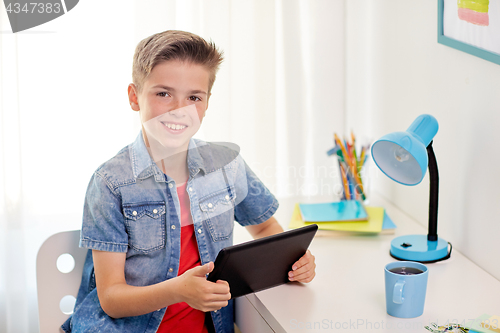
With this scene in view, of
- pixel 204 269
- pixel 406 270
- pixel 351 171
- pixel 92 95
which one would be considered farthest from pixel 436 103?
pixel 92 95

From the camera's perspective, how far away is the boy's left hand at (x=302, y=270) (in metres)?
0.87

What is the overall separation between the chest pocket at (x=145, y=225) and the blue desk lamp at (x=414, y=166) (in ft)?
1.42

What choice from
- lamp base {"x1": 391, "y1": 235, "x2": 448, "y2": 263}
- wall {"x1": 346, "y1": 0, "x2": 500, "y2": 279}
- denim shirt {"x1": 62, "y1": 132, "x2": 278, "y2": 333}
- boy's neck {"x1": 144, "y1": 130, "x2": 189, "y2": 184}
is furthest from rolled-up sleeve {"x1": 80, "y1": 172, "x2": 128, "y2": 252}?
wall {"x1": 346, "y1": 0, "x2": 500, "y2": 279}

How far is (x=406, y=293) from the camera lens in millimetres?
743

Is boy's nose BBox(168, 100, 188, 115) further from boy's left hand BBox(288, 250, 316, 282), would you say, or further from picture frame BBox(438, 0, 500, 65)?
picture frame BBox(438, 0, 500, 65)

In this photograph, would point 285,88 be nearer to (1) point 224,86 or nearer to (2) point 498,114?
(1) point 224,86

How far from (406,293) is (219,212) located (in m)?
0.39

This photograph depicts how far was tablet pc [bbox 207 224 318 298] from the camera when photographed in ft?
2.43

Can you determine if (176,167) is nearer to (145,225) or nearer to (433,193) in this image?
(145,225)

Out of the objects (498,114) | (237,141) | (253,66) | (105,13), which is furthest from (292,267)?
(105,13)

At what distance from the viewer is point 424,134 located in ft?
2.90

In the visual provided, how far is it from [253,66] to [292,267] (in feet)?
2.36

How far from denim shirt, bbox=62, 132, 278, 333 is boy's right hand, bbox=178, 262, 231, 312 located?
15 centimetres

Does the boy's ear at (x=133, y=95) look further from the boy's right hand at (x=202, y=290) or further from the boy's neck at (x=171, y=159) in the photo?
the boy's right hand at (x=202, y=290)
